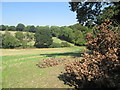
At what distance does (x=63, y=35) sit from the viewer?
67188 millimetres

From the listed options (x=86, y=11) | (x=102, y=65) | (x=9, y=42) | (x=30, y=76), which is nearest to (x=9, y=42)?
(x=9, y=42)

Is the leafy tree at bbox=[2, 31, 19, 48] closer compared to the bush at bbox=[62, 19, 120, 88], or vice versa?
the bush at bbox=[62, 19, 120, 88]

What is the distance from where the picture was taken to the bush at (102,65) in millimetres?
3801

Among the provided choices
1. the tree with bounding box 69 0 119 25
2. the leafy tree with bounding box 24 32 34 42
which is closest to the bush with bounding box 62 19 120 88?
the tree with bounding box 69 0 119 25

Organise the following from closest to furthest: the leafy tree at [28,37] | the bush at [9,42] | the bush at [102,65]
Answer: the bush at [102,65]
the bush at [9,42]
the leafy tree at [28,37]

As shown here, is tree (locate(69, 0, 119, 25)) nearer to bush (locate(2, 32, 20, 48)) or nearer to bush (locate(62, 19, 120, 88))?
bush (locate(62, 19, 120, 88))

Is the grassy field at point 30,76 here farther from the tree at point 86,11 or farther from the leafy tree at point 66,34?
the leafy tree at point 66,34

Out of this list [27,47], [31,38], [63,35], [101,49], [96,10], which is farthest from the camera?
[63,35]

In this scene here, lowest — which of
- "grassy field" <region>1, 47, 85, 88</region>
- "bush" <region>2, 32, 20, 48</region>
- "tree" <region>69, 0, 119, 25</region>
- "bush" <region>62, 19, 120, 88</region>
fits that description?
"bush" <region>2, 32, 20, 48</region>

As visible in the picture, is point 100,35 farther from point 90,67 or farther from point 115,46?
point 90,67

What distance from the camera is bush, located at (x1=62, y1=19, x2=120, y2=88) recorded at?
380cm

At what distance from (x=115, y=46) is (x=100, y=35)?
0.66m

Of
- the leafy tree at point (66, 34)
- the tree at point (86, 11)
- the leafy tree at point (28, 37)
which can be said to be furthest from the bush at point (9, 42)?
the tree at point (86, 11)

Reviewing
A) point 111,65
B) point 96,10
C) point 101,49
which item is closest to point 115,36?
point 101,49
